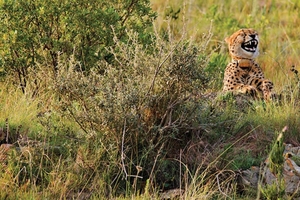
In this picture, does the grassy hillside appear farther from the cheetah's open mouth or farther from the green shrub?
the cheetah's open mouth

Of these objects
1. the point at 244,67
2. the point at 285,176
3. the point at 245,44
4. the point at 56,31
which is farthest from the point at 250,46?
the point at 285,176

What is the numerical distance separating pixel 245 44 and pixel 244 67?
8.7 inches

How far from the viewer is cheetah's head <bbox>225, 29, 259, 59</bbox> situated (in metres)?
7.27

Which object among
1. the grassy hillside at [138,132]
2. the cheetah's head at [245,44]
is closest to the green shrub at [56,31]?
the grassy hillside at [138,132]

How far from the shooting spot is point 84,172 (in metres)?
5.79

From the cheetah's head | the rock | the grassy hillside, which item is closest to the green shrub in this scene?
the grassy hillside

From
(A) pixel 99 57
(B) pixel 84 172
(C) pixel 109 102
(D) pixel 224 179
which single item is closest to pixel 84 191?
(B) pixel 84 172

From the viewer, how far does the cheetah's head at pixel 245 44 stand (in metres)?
7.27

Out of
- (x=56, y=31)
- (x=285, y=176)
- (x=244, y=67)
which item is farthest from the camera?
(x=244, y=67)

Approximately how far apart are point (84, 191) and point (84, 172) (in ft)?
0.52

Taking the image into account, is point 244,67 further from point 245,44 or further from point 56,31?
point 56,31

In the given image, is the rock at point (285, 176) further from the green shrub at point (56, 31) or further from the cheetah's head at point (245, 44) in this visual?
the green shrub at point (56, 31)

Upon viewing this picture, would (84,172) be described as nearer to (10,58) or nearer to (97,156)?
(97,156)

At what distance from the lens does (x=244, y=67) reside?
7.39m
